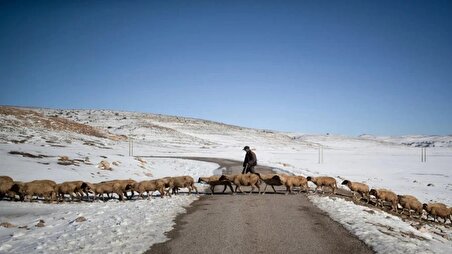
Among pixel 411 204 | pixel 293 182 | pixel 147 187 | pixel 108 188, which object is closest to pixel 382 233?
pixel 411 204

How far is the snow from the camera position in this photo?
9588 millimetres

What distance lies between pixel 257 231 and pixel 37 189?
11281 millimetres

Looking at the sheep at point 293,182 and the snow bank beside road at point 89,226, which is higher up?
the sheep at point 293,182

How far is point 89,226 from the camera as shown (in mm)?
11461

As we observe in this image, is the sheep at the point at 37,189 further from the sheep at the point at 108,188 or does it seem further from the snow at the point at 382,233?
the snow at the point at 382,233

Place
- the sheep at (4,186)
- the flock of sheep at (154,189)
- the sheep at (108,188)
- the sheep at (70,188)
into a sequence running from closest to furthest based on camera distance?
the sheep at (4,186)
the flock of sheep at (154,189)
the sheep at (70,188)
the sheep at (108,188)

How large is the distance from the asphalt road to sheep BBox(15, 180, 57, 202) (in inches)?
278

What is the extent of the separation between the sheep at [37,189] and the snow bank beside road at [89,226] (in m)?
0.99

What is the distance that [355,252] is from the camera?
30.2 feet

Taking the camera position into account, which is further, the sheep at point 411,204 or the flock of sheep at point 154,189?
the sheep at point 411,204

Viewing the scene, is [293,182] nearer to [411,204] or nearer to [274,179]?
[274,179]

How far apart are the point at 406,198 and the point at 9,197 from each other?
62.6 ft

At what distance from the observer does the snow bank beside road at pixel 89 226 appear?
9336 mm

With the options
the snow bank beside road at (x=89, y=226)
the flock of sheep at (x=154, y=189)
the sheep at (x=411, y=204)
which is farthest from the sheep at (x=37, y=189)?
the sheep at (x=411, y=204)
